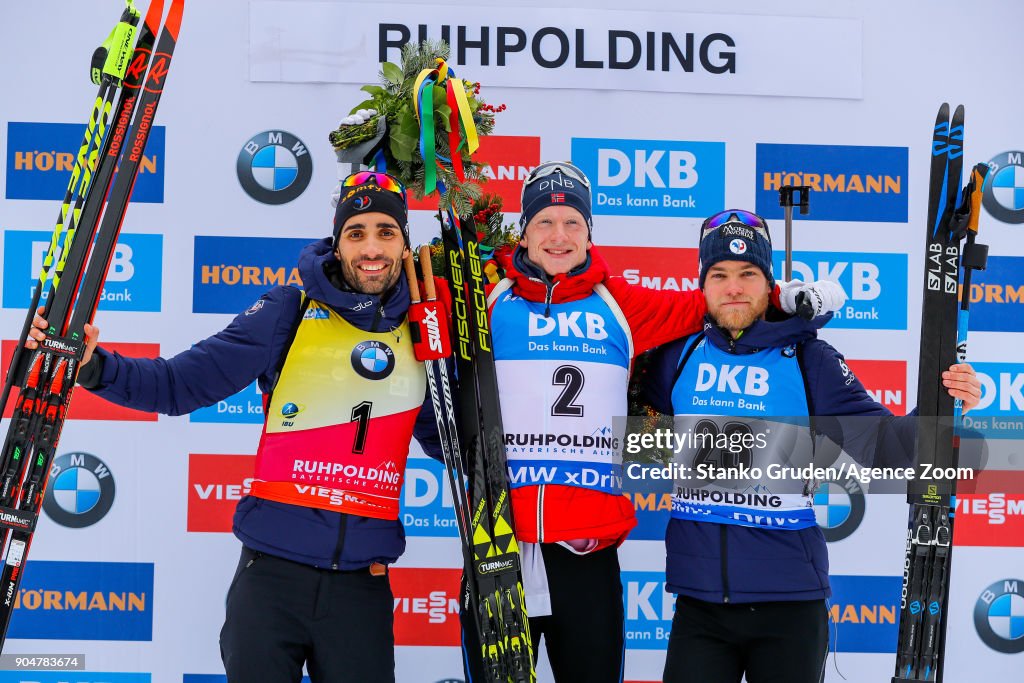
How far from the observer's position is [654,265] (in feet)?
12.4

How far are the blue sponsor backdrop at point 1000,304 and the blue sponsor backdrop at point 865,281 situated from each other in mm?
330

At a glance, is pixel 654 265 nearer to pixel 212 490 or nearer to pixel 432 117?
pixel 432 117

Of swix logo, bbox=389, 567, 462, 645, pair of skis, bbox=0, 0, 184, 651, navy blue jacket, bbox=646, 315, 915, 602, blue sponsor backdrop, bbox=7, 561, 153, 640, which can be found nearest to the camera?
pair of skis, bbox=0, 0, 184, 651

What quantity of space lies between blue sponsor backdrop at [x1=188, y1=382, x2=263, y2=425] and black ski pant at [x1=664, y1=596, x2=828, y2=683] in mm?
2024

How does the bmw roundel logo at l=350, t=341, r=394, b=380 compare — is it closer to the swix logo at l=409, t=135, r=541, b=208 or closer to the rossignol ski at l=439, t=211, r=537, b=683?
the rossignol ski at l=439, t=211, r=537, b=683

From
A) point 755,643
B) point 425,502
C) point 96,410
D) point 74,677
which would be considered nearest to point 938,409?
point 755,643

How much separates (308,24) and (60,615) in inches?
103

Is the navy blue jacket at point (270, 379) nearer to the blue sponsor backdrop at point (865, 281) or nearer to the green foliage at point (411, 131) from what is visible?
the green foliage at point (411, 131)

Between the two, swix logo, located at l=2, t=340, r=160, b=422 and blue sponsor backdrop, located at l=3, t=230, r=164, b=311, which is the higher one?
blue sponsor backdrop, located at l=3, t=230, r=164, b=311

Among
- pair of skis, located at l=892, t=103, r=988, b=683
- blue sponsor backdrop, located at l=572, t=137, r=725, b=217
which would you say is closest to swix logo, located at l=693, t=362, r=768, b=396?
pair of skis, located at l=892, t=103, r=988, b=683

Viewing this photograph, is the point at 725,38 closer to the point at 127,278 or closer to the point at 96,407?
the point at 127,278

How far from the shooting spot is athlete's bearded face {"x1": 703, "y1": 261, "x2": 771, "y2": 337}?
8.52 ft

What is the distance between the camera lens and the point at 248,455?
3.72 m

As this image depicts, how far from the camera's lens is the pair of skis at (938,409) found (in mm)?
2629
